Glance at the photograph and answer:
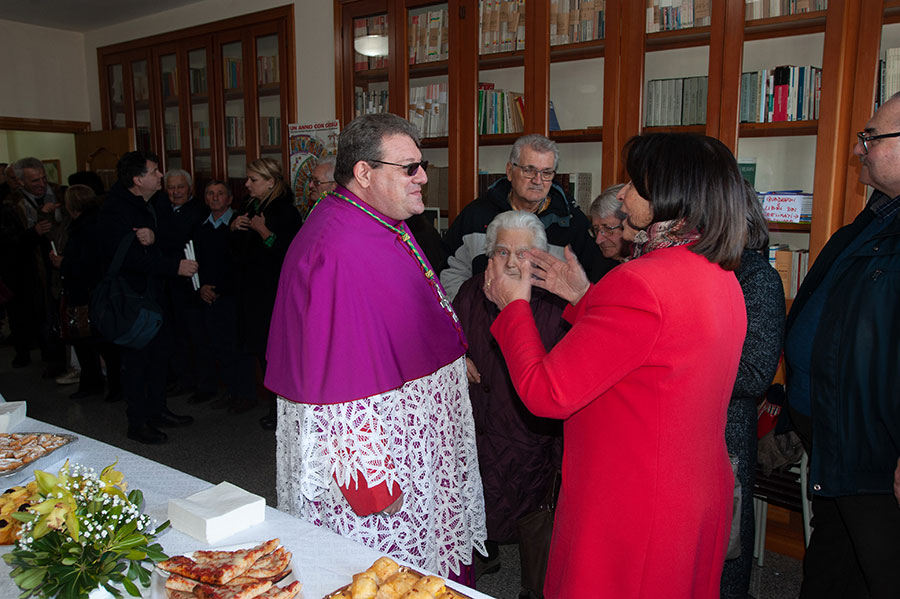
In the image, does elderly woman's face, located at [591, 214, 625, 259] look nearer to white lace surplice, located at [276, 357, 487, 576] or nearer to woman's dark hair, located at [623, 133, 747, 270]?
white lace surplice, located at [276, 357, 487, 576]

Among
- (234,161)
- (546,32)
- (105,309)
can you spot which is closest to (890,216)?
(546,32)

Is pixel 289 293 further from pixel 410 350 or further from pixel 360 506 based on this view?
pixel 360 506

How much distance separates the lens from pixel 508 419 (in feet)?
7.42

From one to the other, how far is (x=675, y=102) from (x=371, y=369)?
244 cm

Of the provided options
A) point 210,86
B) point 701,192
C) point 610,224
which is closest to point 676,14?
point 610,224

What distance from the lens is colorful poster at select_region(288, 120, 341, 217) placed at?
4.66 meters

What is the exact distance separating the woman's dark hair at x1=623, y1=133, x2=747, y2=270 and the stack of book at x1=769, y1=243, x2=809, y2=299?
195 centimetres

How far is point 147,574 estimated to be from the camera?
3.64 ft

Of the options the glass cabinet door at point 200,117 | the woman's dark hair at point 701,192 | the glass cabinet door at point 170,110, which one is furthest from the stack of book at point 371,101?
the woman's dark hair at point 701,192

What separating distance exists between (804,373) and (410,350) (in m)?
1.13

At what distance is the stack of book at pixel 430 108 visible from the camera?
158 inches

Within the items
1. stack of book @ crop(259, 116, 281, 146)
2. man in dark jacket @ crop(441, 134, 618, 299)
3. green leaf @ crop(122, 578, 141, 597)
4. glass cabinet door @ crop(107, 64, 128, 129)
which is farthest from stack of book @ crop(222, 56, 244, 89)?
green leaf @ crop(122, 578, 141, 597)

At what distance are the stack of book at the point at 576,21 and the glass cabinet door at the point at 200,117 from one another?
323 cm

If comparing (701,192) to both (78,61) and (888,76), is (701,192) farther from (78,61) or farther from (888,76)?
(78,61)
